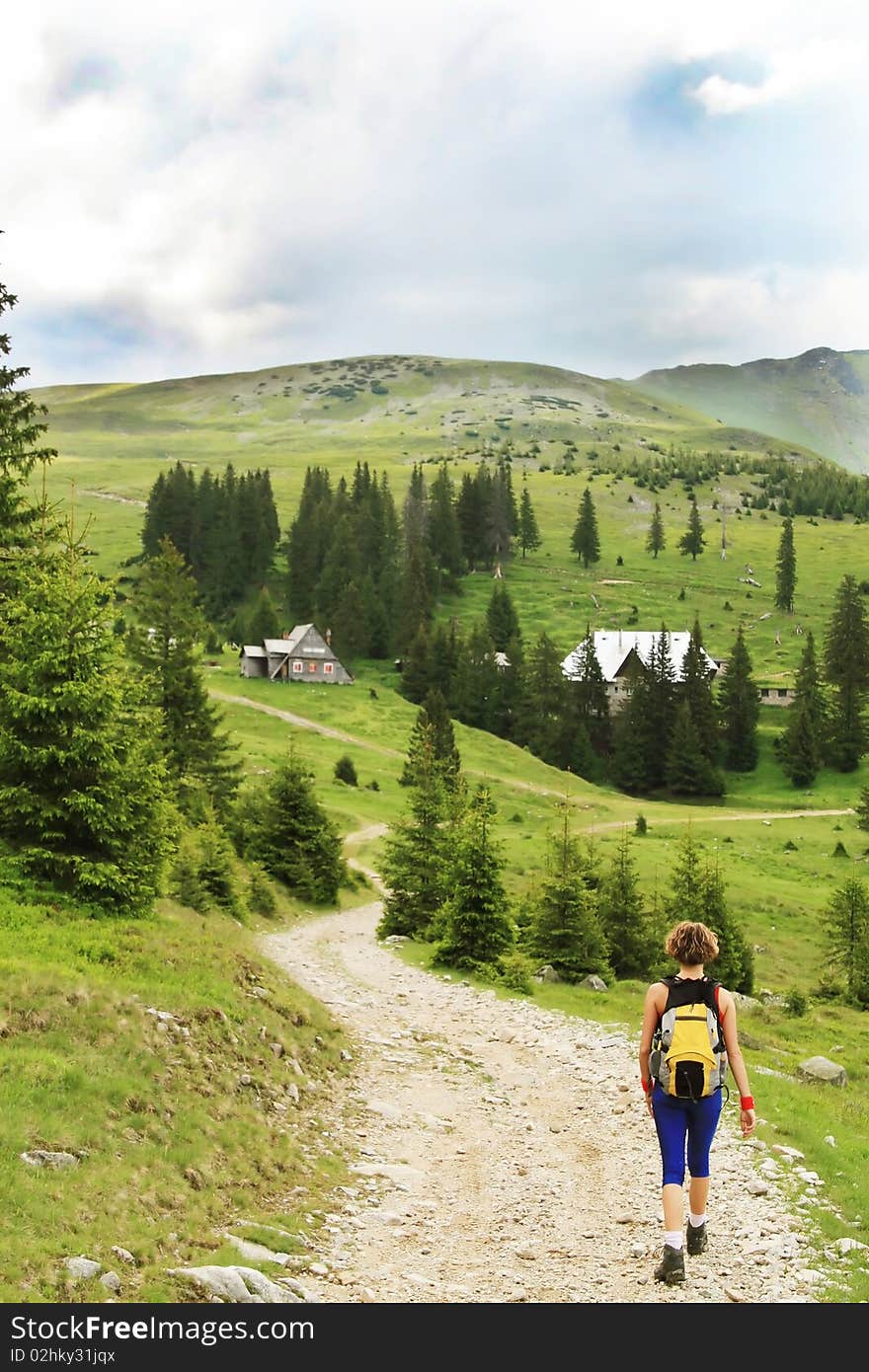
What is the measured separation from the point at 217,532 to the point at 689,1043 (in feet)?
445

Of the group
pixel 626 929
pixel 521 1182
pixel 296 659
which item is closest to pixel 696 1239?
pixel 521 1182

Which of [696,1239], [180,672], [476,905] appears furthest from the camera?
[180,672]

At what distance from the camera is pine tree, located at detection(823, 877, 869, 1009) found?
3738cm

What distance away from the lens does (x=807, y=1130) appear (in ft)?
47.3

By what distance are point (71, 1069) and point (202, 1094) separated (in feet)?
6.72

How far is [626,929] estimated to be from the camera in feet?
108

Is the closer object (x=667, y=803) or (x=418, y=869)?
(x=418, y=869)

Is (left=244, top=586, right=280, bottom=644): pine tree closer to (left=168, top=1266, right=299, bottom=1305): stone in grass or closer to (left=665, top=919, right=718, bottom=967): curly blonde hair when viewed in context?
(left=168, top=1266, right=299, bottom=1305): stone in grass

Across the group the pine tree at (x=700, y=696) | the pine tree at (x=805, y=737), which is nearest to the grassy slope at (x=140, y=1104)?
the pine tree at (x=805, y=737)

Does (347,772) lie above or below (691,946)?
below

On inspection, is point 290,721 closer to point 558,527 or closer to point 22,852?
point 22,852

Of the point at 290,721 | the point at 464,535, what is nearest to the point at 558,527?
the point at 464,535

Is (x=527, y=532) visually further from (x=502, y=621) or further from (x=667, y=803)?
(x=667, y=803)

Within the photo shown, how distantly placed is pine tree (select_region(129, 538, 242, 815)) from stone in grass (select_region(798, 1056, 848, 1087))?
2690cm
